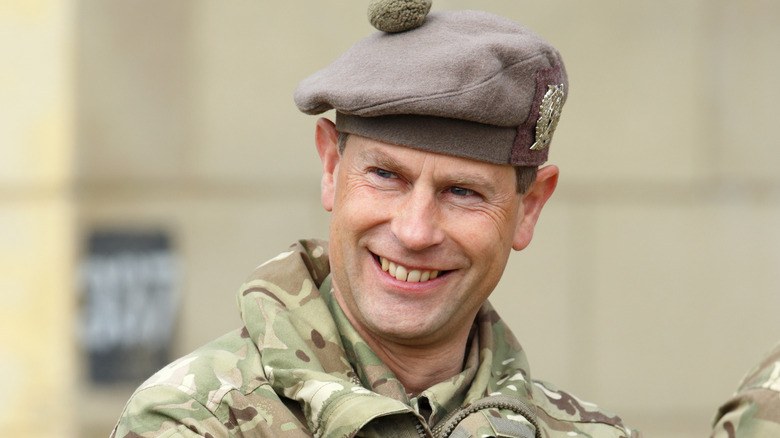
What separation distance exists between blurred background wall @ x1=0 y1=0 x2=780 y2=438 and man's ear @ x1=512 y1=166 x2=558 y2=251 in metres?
2.56

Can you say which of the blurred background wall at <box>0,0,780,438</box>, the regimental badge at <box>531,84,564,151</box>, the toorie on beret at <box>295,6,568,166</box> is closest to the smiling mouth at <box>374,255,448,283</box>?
the toorie on beret at <box>295,6,568,166</box>

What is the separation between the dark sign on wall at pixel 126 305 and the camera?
5.02 metres

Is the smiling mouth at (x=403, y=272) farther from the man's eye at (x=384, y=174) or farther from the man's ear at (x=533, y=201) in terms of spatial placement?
the man's ear at (x=533, y=201)

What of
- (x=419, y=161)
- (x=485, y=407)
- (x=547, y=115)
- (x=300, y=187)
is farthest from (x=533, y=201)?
(x=300, y=187)

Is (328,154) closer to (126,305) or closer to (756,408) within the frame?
(756,408)

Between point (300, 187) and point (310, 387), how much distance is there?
3.00 m

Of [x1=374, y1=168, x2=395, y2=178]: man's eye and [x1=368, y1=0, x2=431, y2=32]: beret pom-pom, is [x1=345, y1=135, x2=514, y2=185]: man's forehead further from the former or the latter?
[x1=368, y1=0, x2=431, y2=32]: beret pom-pom

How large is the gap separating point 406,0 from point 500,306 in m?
2.97

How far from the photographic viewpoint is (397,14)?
→ 7.66ft

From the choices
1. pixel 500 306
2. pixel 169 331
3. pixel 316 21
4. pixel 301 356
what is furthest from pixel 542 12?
pixel 301 356

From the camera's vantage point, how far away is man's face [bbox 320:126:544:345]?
2281mm

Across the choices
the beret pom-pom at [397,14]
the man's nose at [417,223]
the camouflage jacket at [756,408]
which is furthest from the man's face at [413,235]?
the camouflage jacket at [756,408]

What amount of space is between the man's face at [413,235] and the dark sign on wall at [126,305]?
2.81 meters

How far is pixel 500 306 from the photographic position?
5148 mm
